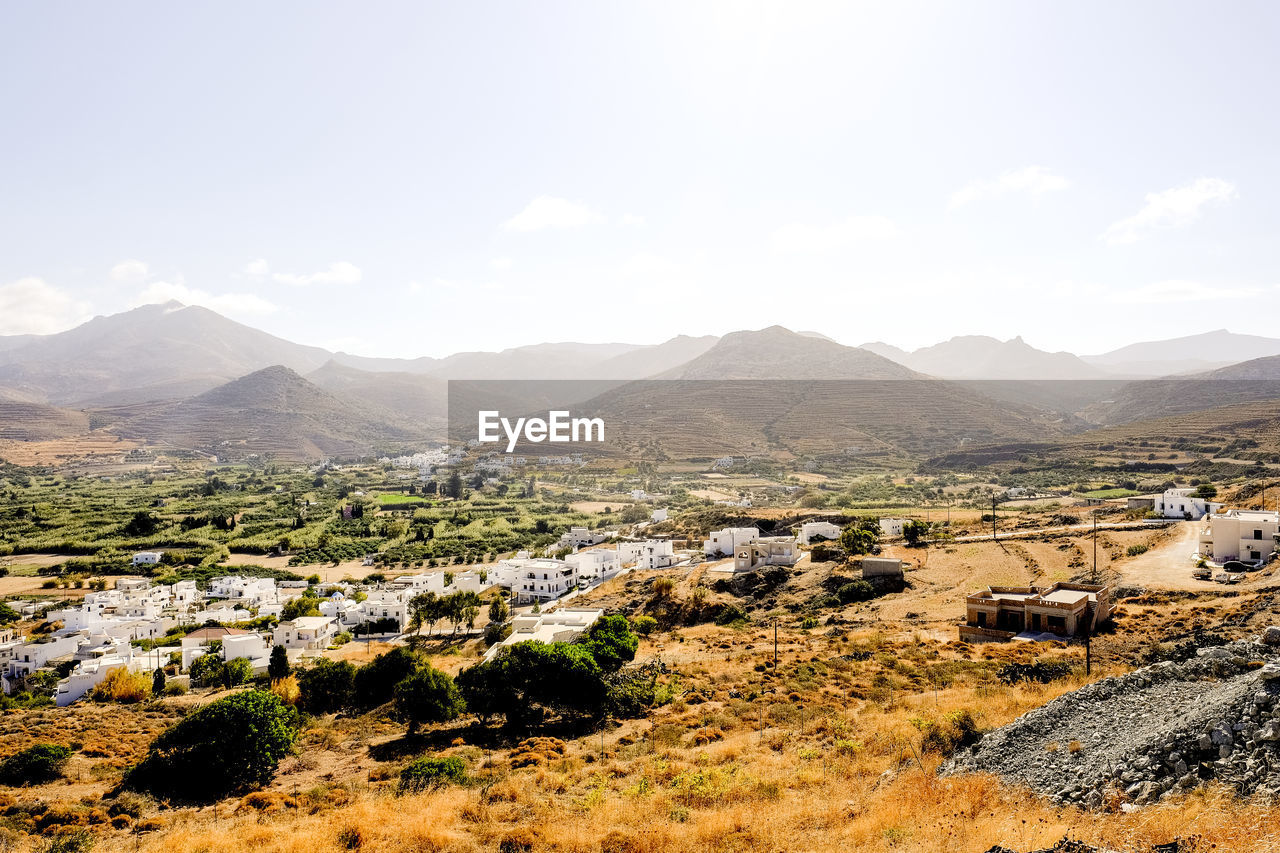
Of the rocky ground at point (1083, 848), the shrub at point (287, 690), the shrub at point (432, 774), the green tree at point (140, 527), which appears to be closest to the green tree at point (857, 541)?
the shrub at point (287, 690)

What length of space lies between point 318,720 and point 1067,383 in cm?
17467

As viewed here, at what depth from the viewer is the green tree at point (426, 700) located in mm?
15680

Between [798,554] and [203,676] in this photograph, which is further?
[798,554]

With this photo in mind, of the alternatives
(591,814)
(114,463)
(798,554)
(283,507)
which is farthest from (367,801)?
(114,463)

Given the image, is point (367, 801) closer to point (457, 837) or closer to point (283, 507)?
point (457, 837)

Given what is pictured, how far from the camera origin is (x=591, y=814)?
31.3 ft

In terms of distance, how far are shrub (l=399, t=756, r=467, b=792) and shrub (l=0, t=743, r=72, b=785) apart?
805cm

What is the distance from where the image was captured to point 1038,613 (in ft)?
60.4

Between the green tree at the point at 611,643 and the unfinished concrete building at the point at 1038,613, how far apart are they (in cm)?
888

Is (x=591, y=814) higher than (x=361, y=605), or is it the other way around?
(x=591, y=814)

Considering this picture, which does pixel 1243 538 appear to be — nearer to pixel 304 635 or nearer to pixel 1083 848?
pixel 1083 848

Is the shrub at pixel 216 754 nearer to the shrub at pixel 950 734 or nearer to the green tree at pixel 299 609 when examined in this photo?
the shrub at pixel 950 734

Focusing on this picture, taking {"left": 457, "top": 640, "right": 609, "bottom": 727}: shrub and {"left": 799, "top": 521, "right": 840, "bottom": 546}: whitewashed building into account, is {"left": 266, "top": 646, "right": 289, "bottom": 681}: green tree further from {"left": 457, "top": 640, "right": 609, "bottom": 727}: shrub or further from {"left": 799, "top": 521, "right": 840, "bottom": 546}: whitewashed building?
{"left": 799, "top": 521, "right": 840, "bottom": 546}: whitewashed building

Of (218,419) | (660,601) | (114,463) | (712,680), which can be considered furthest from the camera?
(218,419)
